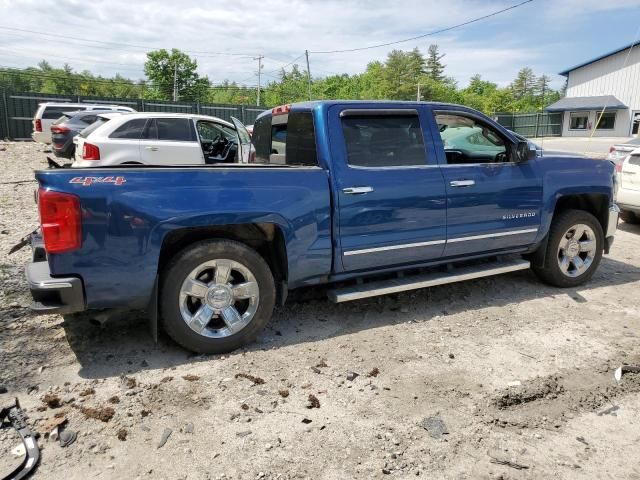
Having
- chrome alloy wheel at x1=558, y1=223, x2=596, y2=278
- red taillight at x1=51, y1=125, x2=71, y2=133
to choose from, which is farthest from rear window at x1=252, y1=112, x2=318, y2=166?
red taillight at x1=51, y1=125, x2=71, y2=133

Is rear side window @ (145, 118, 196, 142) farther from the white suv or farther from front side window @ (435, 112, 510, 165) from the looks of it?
the white suv

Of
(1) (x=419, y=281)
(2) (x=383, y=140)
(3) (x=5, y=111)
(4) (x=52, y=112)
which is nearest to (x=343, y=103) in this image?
(2) (x=383, y=140)

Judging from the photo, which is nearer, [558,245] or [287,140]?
[287,140]

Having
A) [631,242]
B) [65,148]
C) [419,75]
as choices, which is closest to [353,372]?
[631,242]

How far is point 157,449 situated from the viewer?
2779 millimetres

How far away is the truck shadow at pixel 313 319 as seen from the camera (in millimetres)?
3799

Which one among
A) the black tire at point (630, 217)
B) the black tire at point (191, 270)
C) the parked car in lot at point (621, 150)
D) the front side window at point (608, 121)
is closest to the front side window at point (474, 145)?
the black tire at point (191, 270)

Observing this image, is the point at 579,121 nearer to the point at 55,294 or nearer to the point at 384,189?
the point at 384,189

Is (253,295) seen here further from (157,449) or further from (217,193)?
(157,449)

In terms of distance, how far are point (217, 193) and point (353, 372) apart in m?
1.59

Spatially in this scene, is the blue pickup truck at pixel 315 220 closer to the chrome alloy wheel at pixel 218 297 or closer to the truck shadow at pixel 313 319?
the chrome alloy wheel at pixel 218 297

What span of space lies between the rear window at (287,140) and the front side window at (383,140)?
314 mm

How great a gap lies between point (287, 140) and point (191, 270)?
1732 millimetres

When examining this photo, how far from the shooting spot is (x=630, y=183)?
8398 mm
